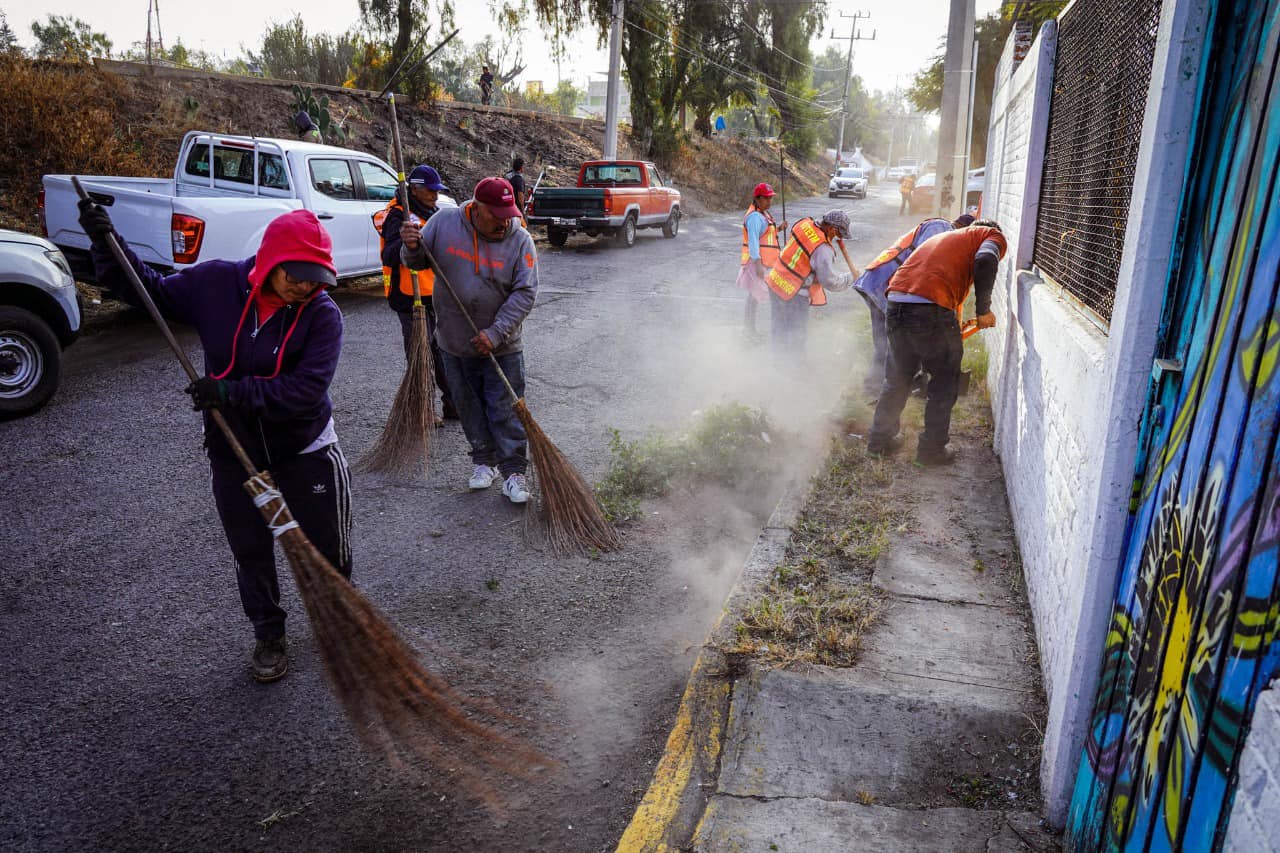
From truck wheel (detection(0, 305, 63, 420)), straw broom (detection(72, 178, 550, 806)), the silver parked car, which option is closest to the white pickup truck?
the silver parked car

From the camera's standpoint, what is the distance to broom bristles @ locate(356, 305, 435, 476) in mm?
5977

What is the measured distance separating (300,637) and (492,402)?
192cm

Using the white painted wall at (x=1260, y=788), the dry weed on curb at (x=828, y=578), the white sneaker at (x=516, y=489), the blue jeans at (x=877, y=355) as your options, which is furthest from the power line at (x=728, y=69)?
the white painted wall at (x=1260, y=788)

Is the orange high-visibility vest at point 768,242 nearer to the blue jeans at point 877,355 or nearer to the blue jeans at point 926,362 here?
the blue jeans at point 877,355

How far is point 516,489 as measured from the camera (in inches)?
215

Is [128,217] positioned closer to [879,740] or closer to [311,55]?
[879,740]

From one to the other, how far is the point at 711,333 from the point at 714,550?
5.90 m

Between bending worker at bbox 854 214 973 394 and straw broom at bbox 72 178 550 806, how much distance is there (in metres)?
4.69

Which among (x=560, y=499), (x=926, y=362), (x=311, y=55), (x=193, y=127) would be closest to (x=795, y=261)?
(x=926, y=362)

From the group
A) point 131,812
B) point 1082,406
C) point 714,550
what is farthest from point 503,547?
point 1082,406

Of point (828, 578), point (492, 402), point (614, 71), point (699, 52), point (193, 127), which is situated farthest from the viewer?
point (699, 52)

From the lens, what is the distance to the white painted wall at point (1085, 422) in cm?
224

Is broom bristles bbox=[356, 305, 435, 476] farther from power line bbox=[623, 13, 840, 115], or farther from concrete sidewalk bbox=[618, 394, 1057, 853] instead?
power line bbox=[623, 13, 840, 115]

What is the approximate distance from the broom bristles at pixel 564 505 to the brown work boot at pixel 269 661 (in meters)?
1.60
